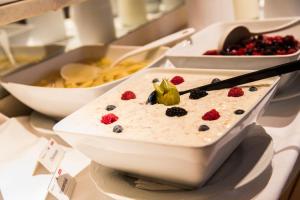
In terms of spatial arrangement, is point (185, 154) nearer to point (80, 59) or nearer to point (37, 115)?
point (37, 115)

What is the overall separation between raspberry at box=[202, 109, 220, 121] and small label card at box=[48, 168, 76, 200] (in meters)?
0.25

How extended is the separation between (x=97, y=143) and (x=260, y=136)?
29 centimetres

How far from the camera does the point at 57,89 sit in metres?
0.84

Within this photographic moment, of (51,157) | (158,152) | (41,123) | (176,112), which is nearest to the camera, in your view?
(158,152)

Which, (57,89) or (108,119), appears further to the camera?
(57,89)

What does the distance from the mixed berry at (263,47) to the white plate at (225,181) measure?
0.32m

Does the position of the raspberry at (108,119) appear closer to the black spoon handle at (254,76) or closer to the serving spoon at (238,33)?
the black spoon handle at (254,76)

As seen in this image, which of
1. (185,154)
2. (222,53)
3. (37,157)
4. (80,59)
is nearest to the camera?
(185,154)

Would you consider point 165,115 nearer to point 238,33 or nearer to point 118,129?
point 118,129

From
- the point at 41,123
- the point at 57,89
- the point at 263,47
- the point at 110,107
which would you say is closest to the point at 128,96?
the point at 110,107

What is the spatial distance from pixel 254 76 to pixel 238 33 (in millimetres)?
355

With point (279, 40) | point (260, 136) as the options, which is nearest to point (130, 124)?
point (260, 136)

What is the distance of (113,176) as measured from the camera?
2.16ft

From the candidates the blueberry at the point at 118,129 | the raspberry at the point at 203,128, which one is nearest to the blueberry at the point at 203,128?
the raspberry at the point at 203,128
